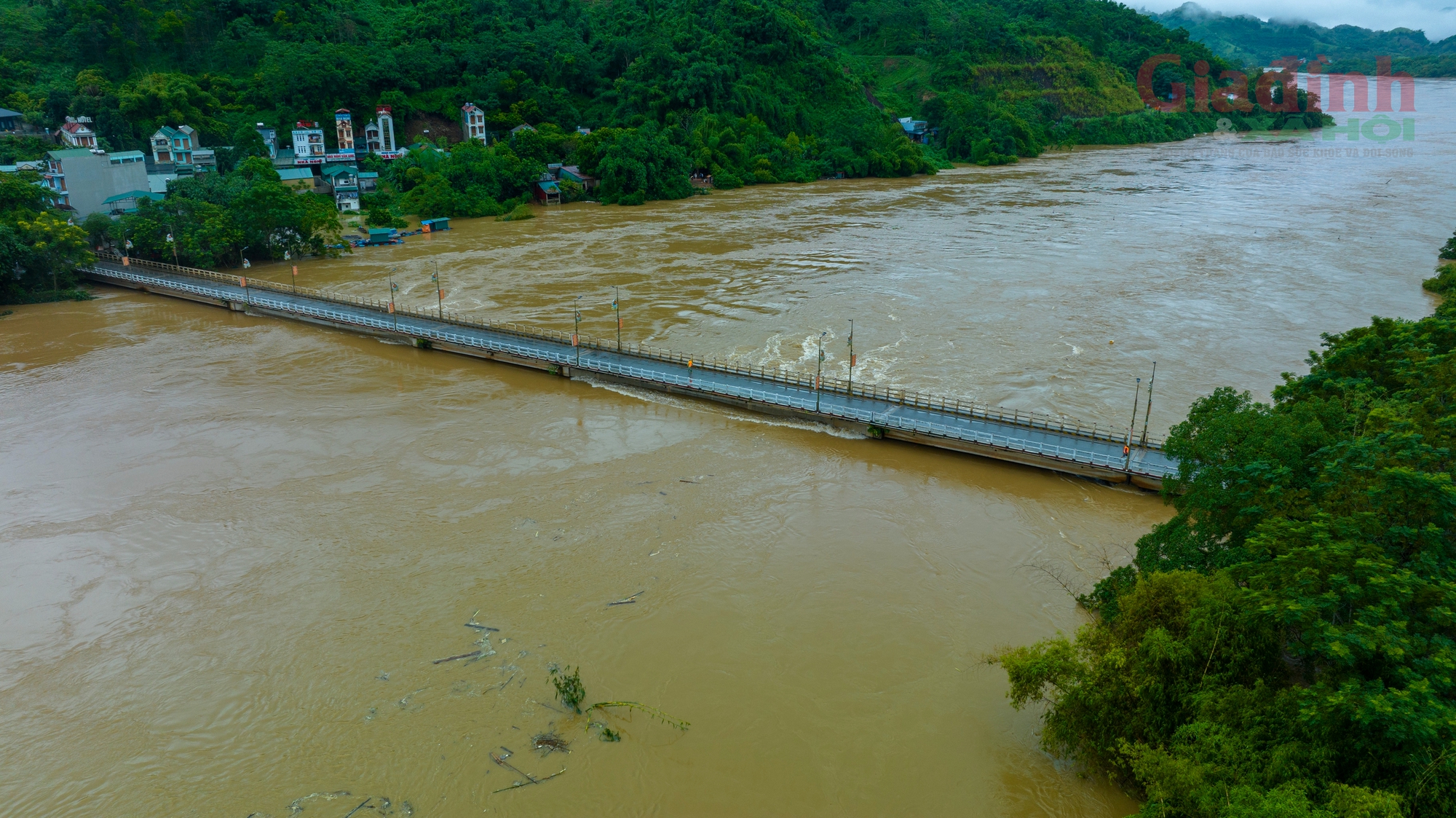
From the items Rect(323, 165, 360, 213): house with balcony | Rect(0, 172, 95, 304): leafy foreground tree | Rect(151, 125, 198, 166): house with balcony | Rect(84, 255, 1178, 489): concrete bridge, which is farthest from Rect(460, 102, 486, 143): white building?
Rect(84, 255, 1178, 489): concrete bridge

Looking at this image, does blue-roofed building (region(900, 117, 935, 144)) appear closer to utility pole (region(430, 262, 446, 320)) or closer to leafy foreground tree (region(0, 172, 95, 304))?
utility pole (region(430, 262, 446, 320))

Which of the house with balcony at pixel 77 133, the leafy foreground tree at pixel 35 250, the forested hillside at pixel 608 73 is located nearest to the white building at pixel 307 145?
the forested hillside at pixel 608 73

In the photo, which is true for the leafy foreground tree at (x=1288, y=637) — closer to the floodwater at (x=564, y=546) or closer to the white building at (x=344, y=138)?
the floodwater at (x=564, y=546)

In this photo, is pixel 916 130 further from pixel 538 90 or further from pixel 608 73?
pixel 538 90

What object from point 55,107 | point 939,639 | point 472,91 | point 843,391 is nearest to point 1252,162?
point 472,91

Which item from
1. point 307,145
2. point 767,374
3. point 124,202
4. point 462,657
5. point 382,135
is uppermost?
point 382,135

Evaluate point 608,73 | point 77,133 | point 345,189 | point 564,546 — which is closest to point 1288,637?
point 564,546
